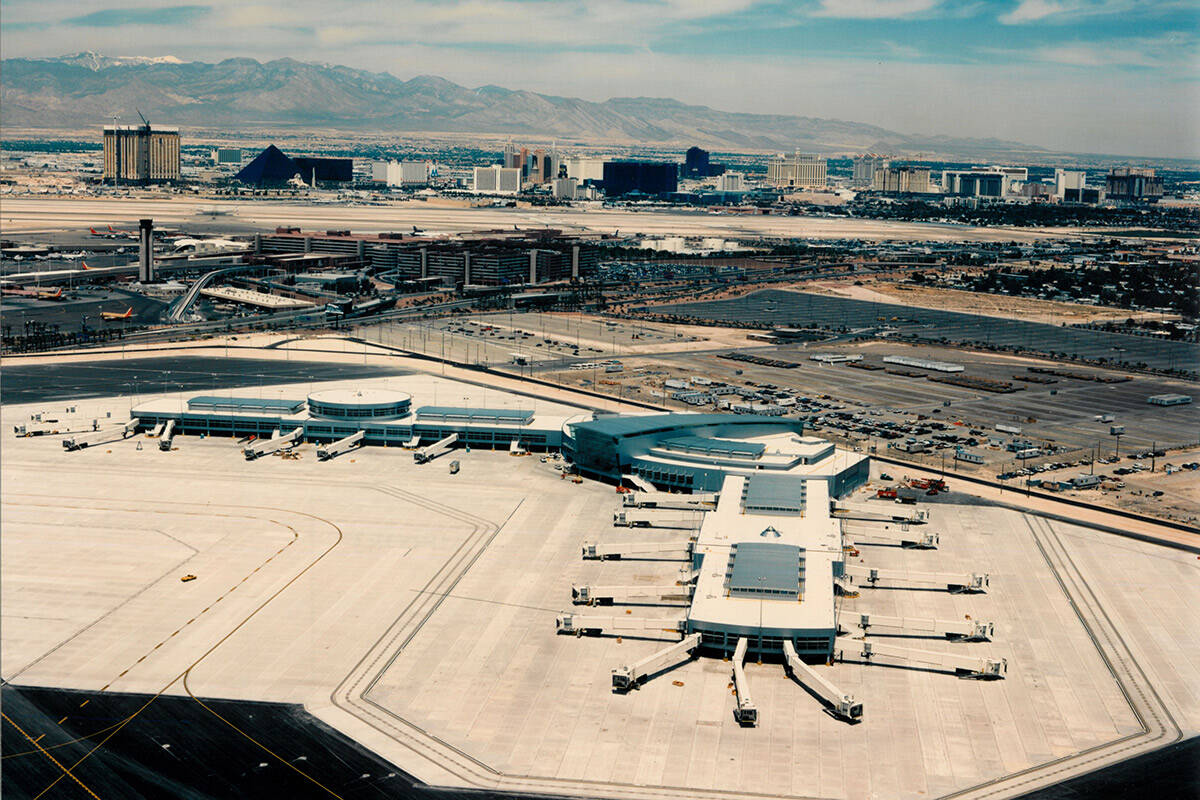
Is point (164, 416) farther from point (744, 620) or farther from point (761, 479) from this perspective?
point (744, 620)

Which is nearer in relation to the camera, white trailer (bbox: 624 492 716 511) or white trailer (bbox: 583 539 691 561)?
white trailer (bbox: 583 539 691 561)

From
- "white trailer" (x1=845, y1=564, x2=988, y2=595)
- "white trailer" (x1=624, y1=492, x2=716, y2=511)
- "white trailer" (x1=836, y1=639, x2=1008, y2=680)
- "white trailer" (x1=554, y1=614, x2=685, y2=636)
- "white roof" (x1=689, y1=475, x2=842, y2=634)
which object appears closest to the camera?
"white trailer" (x1=836, y1=639, x2=1008, y2=680)

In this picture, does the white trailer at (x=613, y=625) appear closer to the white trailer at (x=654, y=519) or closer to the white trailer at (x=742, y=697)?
the white trailer at (x=742, y=697)

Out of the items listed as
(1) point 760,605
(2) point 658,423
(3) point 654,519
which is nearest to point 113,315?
(2) point 658,423

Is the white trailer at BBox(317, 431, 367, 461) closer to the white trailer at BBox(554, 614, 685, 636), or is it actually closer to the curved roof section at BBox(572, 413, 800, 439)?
the curved roof section at BBox(572, 413, 800, 439)

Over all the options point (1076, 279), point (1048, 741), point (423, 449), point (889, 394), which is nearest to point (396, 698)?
point (1048, 741)

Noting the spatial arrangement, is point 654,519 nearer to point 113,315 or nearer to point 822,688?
point 822,688

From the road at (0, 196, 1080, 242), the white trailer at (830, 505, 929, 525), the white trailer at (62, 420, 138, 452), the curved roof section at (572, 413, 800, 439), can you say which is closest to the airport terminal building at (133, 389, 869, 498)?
the curved roof section at (572, 413, 800, 439)

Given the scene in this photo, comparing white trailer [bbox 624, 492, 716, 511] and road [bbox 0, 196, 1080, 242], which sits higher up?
road [bbox 0, 196, 1080, 242]
